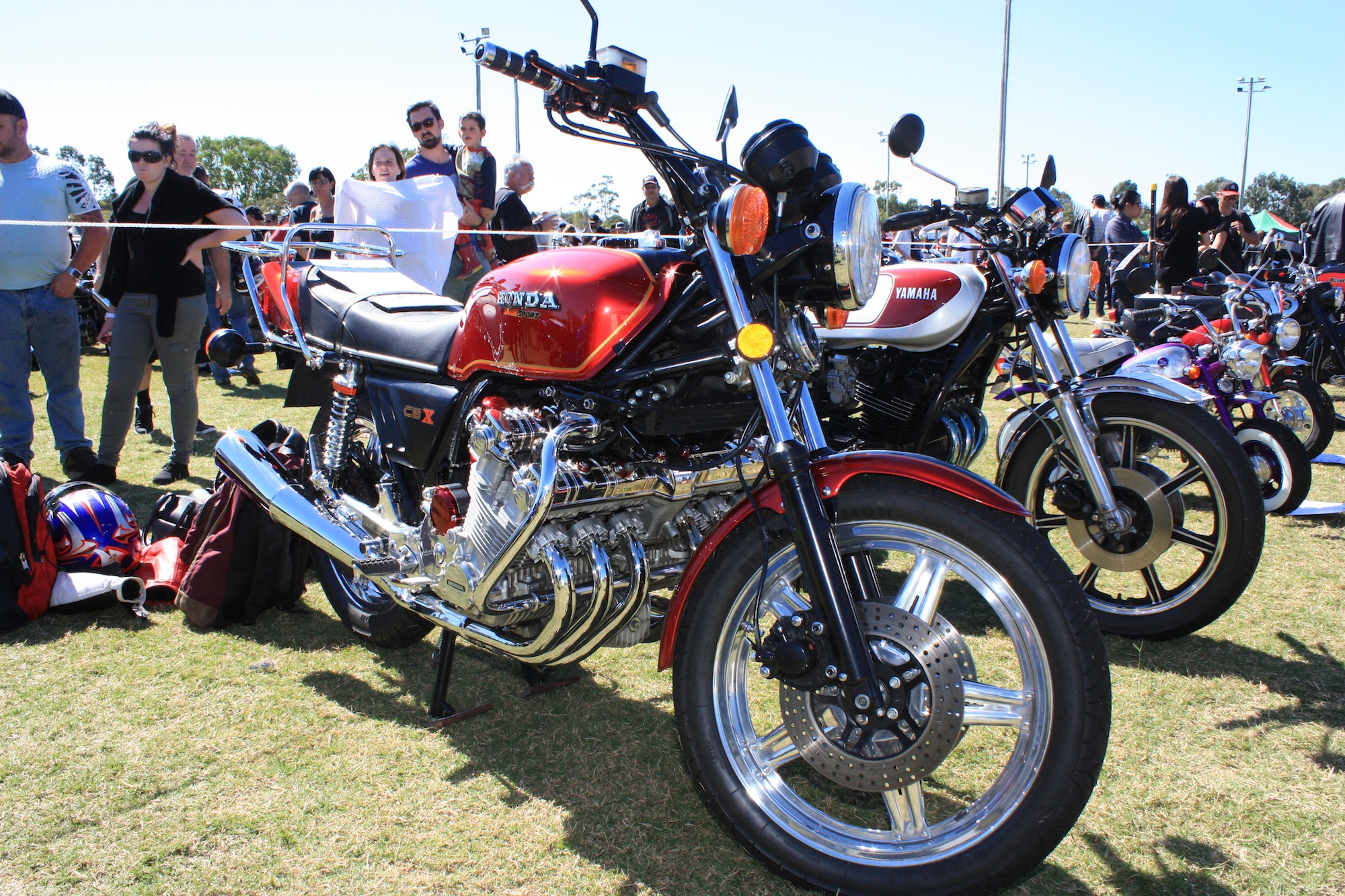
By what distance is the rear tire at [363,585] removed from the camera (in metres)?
2.99

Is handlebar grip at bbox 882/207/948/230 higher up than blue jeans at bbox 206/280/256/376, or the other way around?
handlebar grip at bbox 882/207/948/230

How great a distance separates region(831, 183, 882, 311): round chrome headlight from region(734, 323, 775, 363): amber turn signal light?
0.60 ft

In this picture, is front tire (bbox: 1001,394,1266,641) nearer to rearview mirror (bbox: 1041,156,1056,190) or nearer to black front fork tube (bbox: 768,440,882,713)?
rearview mirror (bbox: 1041,156,1056,190)

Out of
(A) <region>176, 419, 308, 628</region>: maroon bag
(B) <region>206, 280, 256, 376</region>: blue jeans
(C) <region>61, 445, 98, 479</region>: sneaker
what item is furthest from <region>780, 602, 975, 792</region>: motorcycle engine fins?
(B) <region>206, 280, 256, 376</region>: blue jeans

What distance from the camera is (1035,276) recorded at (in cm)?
334

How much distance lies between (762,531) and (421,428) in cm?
118

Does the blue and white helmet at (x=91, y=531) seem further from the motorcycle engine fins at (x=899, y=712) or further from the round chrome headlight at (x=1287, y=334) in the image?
the round chrome headlight at (x=1287, y=334)

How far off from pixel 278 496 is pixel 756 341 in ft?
5.83

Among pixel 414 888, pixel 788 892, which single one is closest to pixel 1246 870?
pixel 788 892

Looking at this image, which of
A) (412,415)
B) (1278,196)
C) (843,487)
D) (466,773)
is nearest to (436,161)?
(412,415)

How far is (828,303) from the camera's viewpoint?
6.31 feet

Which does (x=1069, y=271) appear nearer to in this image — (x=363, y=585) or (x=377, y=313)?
(x=377, y=313)

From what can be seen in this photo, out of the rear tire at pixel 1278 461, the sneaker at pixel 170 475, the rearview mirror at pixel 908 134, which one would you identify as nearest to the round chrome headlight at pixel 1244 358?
the rear tire at pixel 1278 461

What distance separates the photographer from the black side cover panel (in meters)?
2.52
